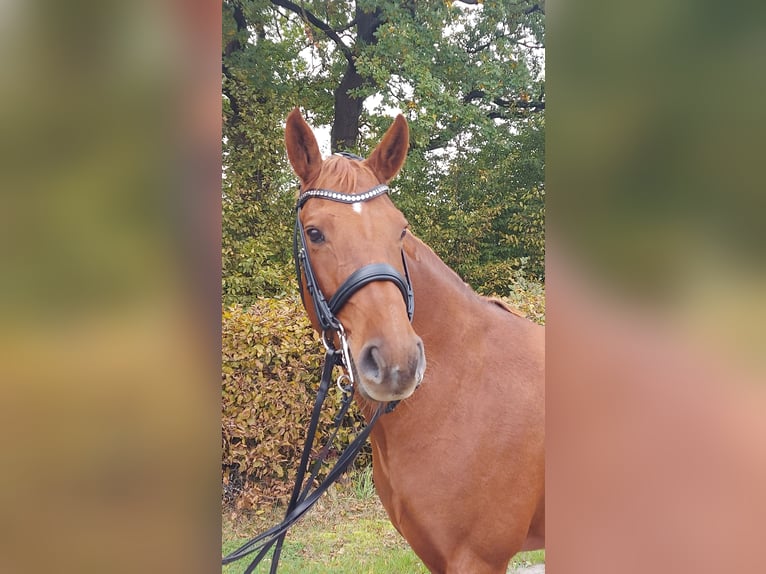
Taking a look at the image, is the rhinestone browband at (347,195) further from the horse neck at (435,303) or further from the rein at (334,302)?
the horse neck at (435,303)

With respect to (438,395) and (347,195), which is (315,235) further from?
(438,395)

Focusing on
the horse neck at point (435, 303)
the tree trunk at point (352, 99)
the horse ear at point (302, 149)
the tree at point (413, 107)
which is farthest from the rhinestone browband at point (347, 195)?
the tree trunk at point (352, 99)

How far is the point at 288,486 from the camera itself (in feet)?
11.7

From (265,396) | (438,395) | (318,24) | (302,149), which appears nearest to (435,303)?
(438,395)

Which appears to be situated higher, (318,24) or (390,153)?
(318,24)

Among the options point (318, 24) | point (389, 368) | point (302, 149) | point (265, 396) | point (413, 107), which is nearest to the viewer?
point (389, 368)

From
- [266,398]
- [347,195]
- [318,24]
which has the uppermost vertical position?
[318,24]

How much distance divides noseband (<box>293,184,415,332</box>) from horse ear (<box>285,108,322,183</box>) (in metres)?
0.10

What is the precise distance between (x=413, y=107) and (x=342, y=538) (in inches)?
129

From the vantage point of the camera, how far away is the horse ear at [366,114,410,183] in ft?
6.39

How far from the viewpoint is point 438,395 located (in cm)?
188

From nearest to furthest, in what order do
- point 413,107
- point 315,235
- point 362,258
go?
point 362,258 → point 315,235 → point 413,107
